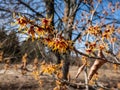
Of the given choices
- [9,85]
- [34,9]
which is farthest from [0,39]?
[9,85]

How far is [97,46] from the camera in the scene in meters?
3.54

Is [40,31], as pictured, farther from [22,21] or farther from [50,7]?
[50,7]

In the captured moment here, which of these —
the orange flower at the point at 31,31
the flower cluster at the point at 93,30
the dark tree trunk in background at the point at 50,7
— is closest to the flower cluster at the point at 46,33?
the orange flower at the point at 31,31

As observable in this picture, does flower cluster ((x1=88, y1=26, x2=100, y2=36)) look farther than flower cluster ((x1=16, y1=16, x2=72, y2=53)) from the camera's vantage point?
Yes

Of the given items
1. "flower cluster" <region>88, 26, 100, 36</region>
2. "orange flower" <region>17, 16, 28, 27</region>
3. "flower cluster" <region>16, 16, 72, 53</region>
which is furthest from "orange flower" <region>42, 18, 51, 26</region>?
"flower cluster" <region>88, 26, 100, 36</region>

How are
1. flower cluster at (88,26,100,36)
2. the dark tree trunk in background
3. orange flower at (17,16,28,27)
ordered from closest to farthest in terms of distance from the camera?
orange flower at (17,16,28,27), flower cluster at (88,26,100,36), the dark tree trunk in background

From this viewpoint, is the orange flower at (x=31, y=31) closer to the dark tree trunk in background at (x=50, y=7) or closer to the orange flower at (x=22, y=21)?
the orange flower at (x=22, y=21)

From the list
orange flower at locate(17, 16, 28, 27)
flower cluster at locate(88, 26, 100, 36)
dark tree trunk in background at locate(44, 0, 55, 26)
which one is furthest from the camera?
dark tree trunk in background at locate(44, 0, 55, 26)

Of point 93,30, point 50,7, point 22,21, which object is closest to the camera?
point 22,21

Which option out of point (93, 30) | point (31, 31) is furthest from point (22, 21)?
point (93, 30)

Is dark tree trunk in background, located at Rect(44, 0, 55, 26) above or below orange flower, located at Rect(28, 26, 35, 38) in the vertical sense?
above

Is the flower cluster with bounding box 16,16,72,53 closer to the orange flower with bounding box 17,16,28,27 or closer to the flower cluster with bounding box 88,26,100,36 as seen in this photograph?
the orange flower with bounding box 17,16,28,27

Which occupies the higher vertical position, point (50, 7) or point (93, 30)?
point (50, 7)

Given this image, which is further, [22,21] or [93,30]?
[93,30]
